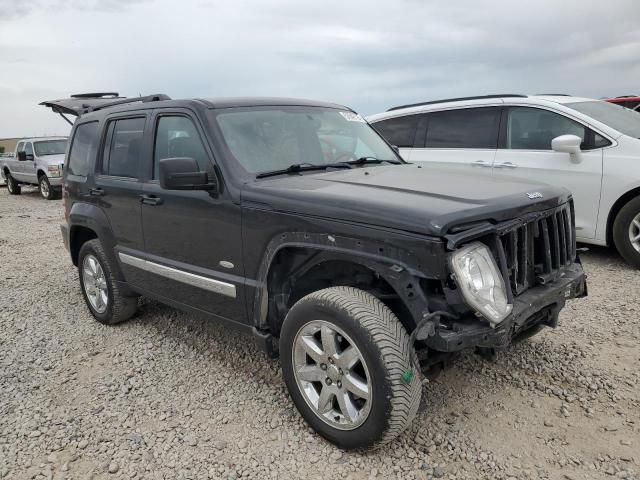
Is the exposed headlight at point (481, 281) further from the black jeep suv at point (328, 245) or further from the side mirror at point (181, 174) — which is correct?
the side mirror at point (181, 174)

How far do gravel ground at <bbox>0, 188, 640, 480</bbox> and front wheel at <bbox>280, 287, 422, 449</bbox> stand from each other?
199 millimetres

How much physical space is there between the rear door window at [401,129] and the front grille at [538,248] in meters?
4.23

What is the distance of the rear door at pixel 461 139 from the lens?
6590mm

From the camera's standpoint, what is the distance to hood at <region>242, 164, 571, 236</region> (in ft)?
8.13

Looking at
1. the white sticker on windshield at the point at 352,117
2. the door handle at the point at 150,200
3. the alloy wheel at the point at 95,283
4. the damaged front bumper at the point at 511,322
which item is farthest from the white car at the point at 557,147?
the alloy wheel at the point at 95,283

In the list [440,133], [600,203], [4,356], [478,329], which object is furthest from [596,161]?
[4,356]

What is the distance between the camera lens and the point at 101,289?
15.7ft

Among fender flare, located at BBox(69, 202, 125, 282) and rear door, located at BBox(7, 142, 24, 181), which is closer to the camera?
fender flare, located at BBox(69, 202, 125, 282)

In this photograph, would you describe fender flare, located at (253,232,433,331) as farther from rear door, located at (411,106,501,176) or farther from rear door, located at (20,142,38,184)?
rear door, located at (20,142,38,184)

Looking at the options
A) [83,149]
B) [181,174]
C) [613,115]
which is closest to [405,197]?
[181,174]

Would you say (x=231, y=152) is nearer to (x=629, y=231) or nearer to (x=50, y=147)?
(x=629, y=231)

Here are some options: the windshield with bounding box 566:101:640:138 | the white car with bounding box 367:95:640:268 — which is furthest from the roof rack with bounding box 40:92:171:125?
the windshield with bounding box 566:101:640:138

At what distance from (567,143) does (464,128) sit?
1.50m

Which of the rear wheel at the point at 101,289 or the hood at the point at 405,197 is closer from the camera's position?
the hood at the point at 405,197
